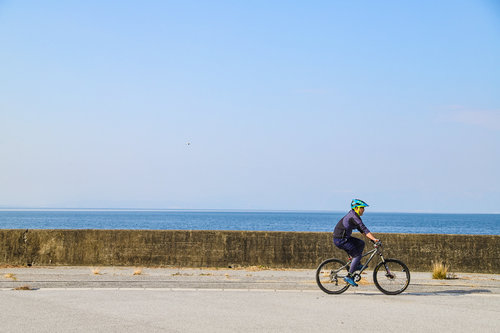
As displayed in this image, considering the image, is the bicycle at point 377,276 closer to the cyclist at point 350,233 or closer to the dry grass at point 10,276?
the cyclist at point 350,233

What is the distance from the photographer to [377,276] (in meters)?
10.5

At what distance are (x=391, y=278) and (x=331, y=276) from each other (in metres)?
1.03

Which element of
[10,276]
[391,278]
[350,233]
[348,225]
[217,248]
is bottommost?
[10,276]

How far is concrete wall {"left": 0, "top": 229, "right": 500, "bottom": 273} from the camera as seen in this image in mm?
14227

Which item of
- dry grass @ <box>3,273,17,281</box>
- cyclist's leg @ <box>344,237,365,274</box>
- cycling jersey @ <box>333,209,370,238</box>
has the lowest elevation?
dry grass @ <box>3,273,17,281</box>

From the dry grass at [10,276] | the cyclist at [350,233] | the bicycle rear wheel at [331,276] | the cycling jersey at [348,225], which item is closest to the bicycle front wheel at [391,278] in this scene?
the cyclist at [350,233]

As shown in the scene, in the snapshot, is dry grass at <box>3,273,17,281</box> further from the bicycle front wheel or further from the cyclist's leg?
the bicycle front wheel

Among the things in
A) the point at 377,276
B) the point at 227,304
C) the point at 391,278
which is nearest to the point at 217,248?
the point at 377,276

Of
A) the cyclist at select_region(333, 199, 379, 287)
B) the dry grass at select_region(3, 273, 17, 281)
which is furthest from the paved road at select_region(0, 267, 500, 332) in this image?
the cyclist at select_region(333, 199, 379, 287)

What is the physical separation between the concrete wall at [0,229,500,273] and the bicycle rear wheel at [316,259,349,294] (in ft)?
12.7

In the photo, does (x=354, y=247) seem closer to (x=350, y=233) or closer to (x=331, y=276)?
(x=350, y=233)

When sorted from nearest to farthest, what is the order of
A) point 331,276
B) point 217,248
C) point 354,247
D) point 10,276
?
1. point 331,276
2. point 354,247
3. point 10,276
4. point 217,248

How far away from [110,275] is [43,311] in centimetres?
445

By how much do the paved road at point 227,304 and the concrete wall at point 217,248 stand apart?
1230 millimetres
